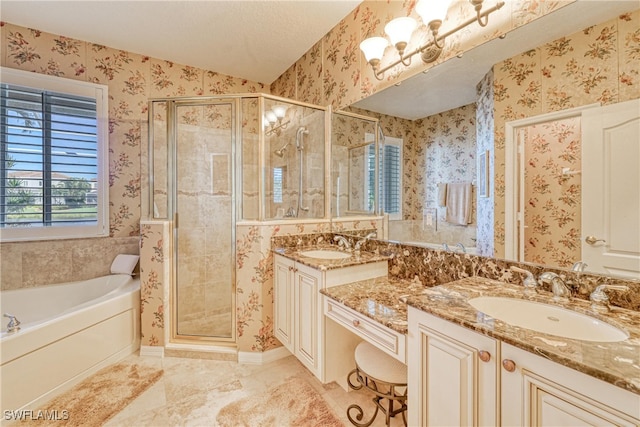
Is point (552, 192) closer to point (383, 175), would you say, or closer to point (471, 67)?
point (471, 67)

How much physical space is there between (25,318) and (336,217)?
2.56 m

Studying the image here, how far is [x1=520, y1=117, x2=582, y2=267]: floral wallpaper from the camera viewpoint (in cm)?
103

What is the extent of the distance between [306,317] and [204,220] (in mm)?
1401

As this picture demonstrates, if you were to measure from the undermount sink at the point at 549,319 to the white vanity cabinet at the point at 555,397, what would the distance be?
0.23m

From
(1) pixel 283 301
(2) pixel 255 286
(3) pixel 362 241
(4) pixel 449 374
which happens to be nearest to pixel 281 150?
(3) pixel 362 241

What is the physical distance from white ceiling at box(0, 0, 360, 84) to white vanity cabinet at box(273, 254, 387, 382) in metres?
1.86

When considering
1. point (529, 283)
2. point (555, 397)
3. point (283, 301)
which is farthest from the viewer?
point (283, 301)

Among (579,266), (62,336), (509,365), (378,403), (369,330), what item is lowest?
(378,403)

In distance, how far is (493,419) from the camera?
790 mm

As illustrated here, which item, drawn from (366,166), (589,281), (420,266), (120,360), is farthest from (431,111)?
(120,360)

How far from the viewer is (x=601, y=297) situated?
0.94 m

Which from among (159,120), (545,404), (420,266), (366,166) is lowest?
(545,404)

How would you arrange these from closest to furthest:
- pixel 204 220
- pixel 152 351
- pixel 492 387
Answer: pixel 492 387 < pixel 152 351 < pixel 204 220

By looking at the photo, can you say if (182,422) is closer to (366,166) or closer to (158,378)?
(158,378)
